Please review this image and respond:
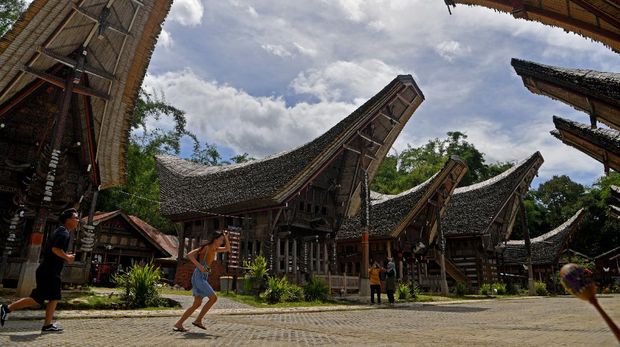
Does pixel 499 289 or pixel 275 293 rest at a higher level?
pixel 499 289

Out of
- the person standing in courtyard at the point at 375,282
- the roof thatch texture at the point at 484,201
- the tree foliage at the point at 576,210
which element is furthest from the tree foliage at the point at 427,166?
the person standing in courtyard at the point at 375,282

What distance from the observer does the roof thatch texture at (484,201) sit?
26641mm

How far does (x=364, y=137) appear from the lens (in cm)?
1897

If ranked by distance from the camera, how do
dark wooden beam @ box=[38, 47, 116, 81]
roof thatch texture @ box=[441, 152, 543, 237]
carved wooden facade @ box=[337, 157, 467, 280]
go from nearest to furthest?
dark wooden beam @ box=[38, 47, 116, 81] < carved wooden facade @ box=[337, 157, 467, 280] < roof thatch texture @ box=[441, 152, 543, 237]

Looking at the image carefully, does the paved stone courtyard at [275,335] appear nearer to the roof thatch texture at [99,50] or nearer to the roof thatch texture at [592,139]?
the roof thatch texture at [592,139]

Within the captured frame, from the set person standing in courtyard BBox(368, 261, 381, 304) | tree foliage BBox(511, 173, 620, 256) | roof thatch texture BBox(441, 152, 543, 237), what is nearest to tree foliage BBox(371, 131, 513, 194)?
tree foliage BBox(511, 173, 620, 256)

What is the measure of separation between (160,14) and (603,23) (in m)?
10.7

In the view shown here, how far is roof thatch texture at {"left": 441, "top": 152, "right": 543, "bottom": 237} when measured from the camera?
26641 mm

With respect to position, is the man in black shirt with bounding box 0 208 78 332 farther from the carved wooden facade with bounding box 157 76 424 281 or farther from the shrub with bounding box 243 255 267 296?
the carved wooden facade with bounding box 157 76 424 281

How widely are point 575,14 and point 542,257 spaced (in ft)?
104

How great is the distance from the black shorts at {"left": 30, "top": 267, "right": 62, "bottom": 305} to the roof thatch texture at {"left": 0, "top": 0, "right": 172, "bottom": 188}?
23.6 ft

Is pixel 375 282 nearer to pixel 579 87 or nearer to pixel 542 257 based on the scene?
pixel 579 87

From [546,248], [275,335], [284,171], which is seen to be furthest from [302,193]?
[546,248]

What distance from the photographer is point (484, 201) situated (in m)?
28.0
